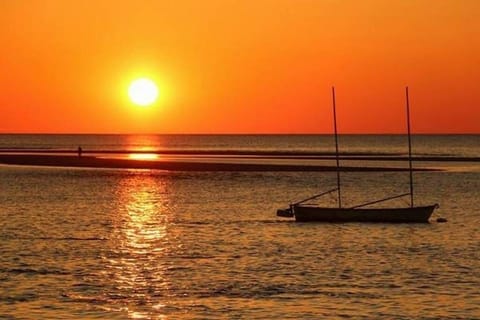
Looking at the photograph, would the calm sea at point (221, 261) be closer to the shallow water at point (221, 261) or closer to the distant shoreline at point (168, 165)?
the shallow water at point (221, 261)

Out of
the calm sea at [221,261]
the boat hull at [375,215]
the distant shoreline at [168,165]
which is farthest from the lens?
the distant shoreline at [168,165]

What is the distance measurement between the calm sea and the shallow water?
60 mm

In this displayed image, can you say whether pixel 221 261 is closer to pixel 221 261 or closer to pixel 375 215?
pixel 221 261

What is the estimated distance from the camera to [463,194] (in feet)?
278

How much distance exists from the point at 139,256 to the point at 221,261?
13.8 feet

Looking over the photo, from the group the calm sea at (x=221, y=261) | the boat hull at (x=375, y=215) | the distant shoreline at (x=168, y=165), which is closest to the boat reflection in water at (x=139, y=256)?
the calm sea at (x=221, y=261)

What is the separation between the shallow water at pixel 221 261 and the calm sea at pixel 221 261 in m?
0.06

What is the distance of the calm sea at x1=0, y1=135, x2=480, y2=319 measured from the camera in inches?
1233

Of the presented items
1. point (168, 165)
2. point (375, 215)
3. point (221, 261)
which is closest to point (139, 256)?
point (221, 261)

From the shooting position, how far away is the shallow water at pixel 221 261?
31.4m

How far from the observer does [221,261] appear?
41312mm

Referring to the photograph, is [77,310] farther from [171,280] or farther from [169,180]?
[169,180]

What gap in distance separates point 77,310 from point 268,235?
22.5 m

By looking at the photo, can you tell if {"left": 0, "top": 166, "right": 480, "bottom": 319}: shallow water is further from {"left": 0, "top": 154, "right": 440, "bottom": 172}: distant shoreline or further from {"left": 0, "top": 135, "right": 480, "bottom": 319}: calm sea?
{"left": 0, "top": 154, "right": 440, "bottom": 172}: distant shoreline
